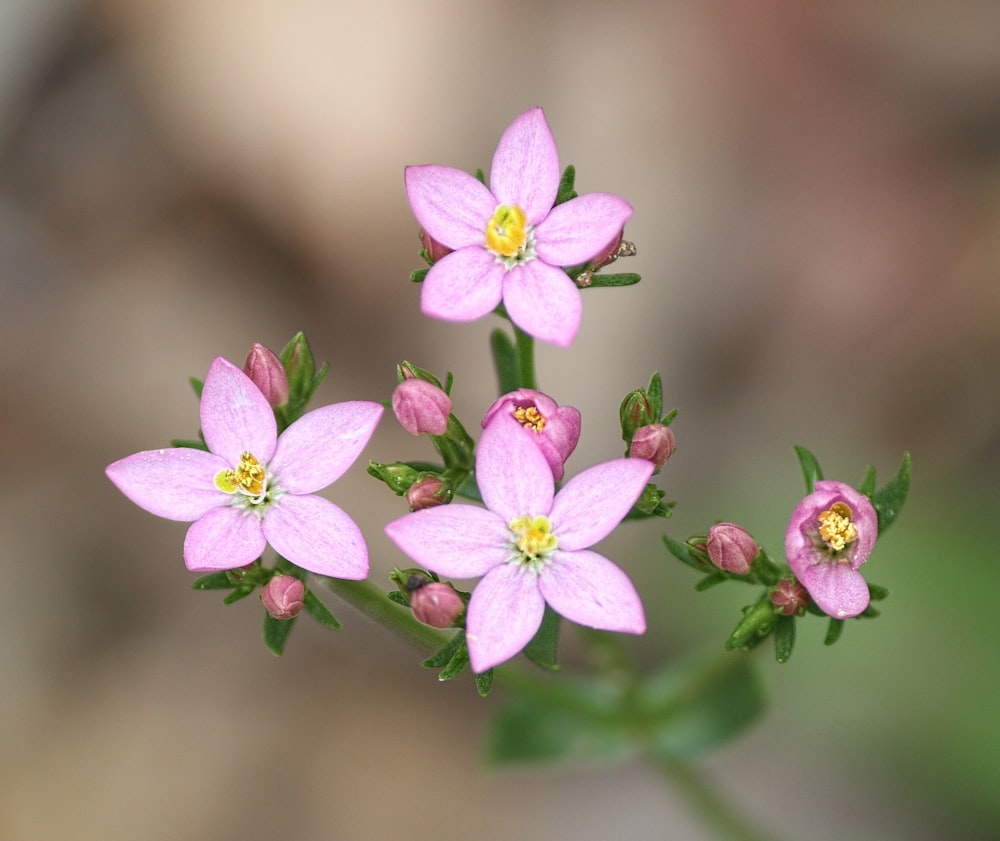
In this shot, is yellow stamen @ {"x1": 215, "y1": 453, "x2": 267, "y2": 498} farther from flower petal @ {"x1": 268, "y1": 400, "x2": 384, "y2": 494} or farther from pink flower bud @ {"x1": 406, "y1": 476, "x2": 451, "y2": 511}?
pink flower bud @ {"x1": 406, "y1": 476, "x2": 451, "y2": 511}

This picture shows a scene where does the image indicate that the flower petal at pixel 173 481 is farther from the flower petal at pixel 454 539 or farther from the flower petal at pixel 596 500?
Answer: the flower petal at pixel 596 500

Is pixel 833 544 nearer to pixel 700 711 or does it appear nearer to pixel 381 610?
pixel 381 610

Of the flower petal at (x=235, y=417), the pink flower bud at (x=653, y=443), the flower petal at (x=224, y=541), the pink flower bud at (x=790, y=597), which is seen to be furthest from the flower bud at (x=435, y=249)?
the pink flower bud at (x=790, y=597)

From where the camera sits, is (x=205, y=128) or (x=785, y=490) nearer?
(x=785, y=490)

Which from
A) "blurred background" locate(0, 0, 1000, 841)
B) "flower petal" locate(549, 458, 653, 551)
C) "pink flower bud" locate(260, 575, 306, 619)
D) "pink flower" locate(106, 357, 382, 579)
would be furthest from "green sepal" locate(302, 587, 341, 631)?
"blurred background" locate(0, 0, 1000, 841)

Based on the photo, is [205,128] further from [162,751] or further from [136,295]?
[162,751]

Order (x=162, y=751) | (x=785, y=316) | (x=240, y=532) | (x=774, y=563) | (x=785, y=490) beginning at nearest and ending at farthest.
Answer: (x=240, y=532) < (x=774, y=563) < (x=785, y=490) < (x=162, y=751) < (x=785, y=316)

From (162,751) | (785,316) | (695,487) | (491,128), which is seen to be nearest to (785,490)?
(695,487)
